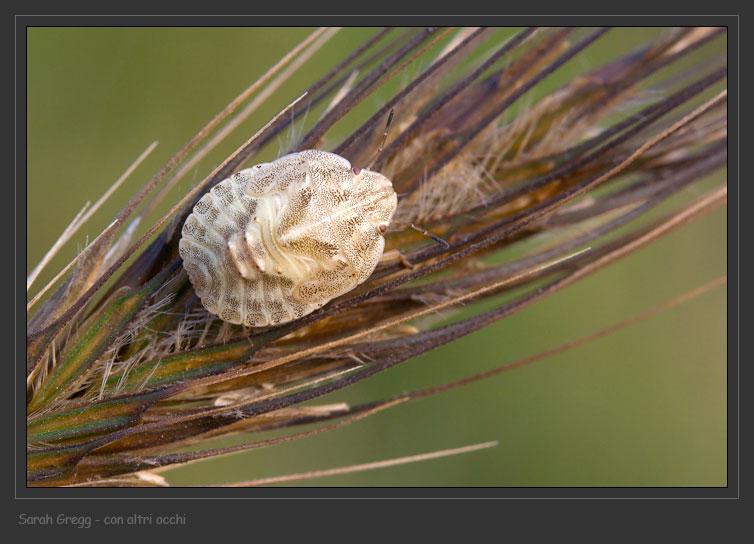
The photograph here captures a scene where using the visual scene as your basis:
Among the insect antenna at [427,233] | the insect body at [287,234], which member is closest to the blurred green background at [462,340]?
the insect body at [287,234]

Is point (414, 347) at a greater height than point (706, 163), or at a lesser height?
lesser

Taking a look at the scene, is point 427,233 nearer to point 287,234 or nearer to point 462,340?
point 287,234

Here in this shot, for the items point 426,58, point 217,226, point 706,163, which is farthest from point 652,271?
point 217,226

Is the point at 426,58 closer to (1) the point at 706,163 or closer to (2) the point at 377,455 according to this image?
(1) the point at 706,163

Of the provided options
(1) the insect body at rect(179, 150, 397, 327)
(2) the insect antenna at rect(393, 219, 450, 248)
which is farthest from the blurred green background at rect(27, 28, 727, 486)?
(2) the insect antenna at rect(393, 219, 450, 248)

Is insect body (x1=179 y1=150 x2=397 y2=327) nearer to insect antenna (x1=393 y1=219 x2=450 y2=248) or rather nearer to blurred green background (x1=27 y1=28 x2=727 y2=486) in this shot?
insect antenna (x1=393 y1=219 x2=450 y2=248)
